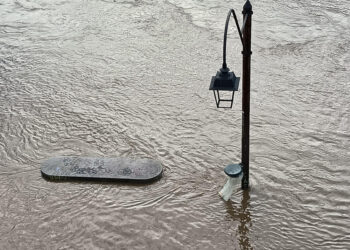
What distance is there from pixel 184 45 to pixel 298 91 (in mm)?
3702

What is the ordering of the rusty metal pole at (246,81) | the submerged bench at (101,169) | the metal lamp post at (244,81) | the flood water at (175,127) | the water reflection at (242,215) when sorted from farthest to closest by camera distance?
1. the submerged bench at (101,169)
2. the flood water at (175,127)
3. the water reflection at (242,215)
4. the rusty metal pole at (246,81)
5. the metal lamp post at (244,81)

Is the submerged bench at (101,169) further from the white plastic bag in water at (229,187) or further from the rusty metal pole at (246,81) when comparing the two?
the rusty metal pole at (246,81)

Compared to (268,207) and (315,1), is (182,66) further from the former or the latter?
(315,1)

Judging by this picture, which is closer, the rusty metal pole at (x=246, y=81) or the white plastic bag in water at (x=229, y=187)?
the rusty metal pole at (x=246, y=81)

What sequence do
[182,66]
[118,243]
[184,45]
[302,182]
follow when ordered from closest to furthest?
[118,243] → [302,182] → [182,66] → [184,45]

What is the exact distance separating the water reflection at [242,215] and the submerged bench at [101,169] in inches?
50.6

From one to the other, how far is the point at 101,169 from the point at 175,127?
181 centimetres

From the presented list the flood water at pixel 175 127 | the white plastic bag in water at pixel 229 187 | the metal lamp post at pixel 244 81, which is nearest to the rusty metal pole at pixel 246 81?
the metal lamp post at pixel 244 81

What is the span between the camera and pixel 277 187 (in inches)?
249

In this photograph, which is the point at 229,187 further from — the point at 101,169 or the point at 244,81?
the point at 101,169

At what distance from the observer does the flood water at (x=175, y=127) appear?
225 inches

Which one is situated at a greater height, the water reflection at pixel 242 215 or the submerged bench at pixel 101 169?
the submerged bench at pixel 101 169

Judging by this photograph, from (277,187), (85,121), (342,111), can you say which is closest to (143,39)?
(85,121)

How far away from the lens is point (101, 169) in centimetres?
669
